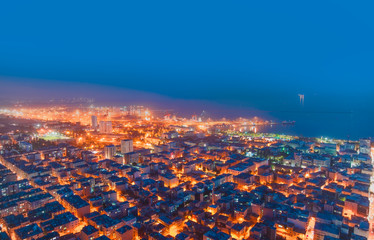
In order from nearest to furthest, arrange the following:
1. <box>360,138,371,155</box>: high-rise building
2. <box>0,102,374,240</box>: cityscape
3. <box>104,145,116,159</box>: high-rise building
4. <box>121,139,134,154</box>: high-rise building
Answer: <box>0,102,374,240</box>: cityscape < <box>104,145,116,159</box>: high-rise building < <box>121,139,134,154</box>: high-rise building < <box>360,138,371,155</box>: high-rise building

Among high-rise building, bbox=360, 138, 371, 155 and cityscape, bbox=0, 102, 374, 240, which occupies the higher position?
high-rise building, bbox=360, 138, 371, 155

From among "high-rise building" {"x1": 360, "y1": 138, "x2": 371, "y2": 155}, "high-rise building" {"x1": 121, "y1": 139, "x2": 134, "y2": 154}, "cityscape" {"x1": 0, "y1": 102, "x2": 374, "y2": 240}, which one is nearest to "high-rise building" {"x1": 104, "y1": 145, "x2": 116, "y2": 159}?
"cityscape" {"x1": 0, "y1": 102, "x2": 374, "y2": 240}

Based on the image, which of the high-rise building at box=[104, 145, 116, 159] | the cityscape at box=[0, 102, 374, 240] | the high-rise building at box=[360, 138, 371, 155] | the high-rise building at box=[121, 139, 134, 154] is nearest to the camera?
the cityscape at box=[0, 102, 374, 240]

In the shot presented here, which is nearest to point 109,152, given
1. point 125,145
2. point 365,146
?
point 125,145

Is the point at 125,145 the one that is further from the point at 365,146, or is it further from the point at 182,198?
the point at 365,146

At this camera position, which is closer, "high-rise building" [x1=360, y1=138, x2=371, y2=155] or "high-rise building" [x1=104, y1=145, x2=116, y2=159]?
"high-rise building" [x1=104, y1=145, x2=116, y2=159]

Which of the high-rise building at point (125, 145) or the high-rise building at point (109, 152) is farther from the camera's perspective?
the high-rise building at point (125, 145)

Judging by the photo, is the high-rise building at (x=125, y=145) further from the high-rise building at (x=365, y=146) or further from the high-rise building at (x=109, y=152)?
the high-rise building at (x=365, y=146)

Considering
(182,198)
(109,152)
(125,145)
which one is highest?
(125,145)

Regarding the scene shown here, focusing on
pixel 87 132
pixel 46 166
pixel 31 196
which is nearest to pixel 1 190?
pixel 31 196

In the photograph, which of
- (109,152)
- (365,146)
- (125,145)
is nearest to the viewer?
(109,152)

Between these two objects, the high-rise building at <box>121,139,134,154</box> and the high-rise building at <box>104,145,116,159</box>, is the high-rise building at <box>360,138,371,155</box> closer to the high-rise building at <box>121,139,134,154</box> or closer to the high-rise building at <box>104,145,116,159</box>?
the high-rise building at <box>121,139,134,154</box>

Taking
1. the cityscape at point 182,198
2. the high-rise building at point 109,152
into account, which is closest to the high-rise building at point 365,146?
the cityscape at point 182,198
